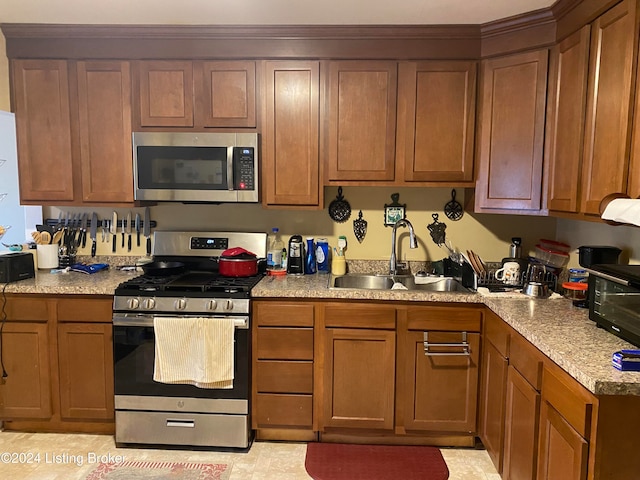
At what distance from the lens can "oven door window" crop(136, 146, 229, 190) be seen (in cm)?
276

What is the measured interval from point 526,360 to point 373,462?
1.06m

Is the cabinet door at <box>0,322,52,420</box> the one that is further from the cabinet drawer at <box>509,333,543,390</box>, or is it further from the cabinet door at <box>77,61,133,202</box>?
the cabinet drawer at <box>509,333,543,390</box>

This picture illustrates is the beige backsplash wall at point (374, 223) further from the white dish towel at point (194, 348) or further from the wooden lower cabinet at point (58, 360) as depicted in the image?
the white dish towel at point (194, 348)

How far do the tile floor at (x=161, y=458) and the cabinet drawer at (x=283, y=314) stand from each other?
713 mm

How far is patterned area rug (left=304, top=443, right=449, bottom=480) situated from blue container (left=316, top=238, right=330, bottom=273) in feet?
3.51

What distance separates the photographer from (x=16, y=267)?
268 centimetres

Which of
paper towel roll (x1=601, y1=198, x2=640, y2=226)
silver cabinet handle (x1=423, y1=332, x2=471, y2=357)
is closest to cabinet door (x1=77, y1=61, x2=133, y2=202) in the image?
silver cabinet handle (x1=423, y1=332, x2=471, y2=357)

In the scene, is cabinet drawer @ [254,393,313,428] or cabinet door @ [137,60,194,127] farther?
cabinet door @ [137,60,194,127]

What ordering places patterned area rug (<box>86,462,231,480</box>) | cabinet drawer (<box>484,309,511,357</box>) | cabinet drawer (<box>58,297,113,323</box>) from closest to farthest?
cabinet drawer (<box>484,309,511,357</box>) < patterned area rug (<box>86,462,231,480</box>) < cabinet drawer (<box>58,297,113,323</box>)

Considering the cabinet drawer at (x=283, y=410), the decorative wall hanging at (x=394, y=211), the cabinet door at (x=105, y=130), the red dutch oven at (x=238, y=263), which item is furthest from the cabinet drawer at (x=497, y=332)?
the cabinet door at (x=105, y=130)

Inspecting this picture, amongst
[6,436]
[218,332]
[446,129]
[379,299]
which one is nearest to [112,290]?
[218,332]

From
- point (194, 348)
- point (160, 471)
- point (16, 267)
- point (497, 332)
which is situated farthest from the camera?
point (16, 267)

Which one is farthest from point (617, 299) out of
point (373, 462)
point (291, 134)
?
point (291, 134)

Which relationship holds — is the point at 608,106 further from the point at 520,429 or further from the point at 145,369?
the point at 145,369
